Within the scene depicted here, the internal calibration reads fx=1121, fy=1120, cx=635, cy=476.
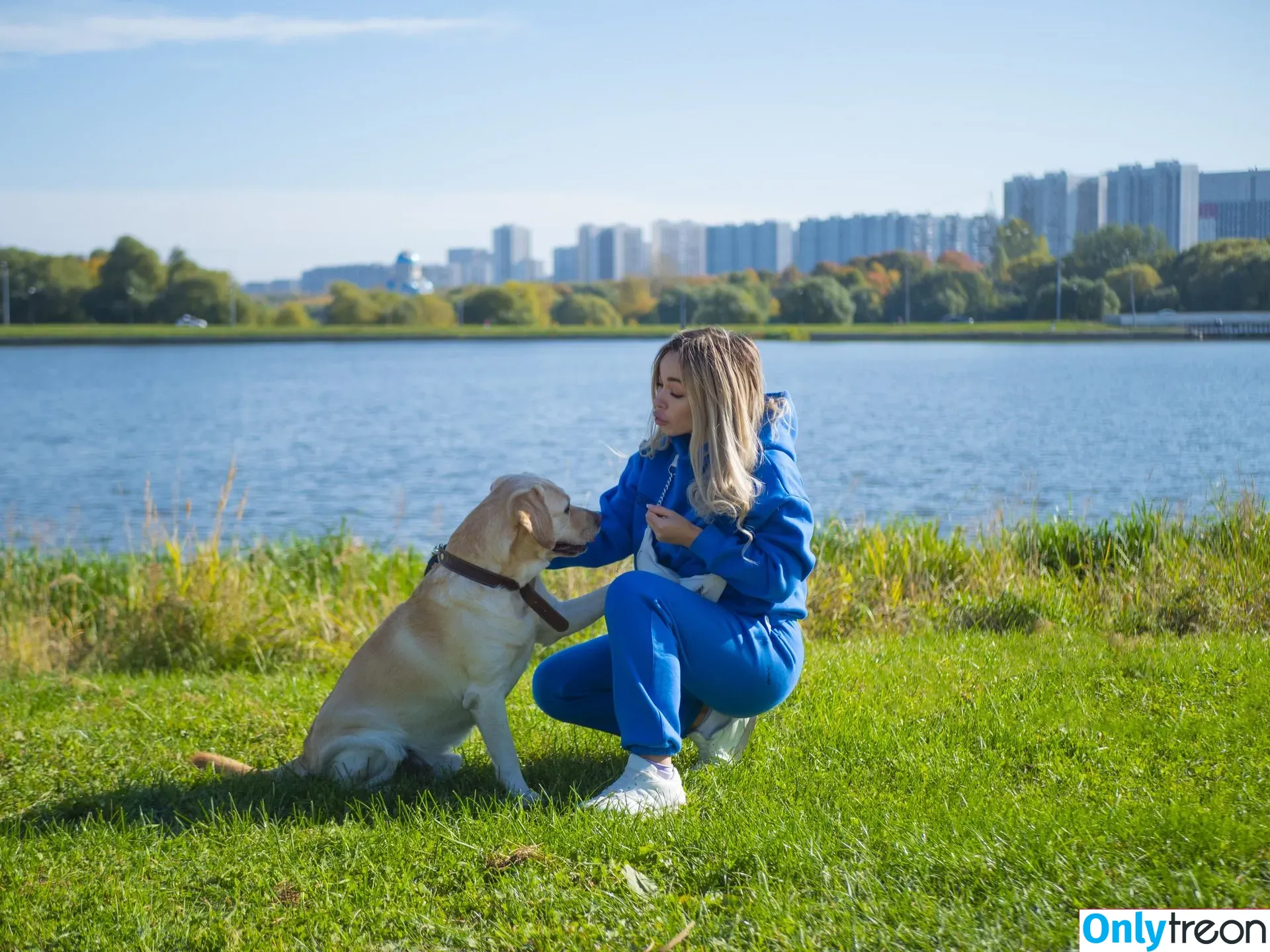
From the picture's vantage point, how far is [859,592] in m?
6.72

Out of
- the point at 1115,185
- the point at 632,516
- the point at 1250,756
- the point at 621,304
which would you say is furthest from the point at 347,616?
the point at 621,304

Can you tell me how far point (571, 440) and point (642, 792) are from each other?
23.7m

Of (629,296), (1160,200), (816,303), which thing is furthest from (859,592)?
(629,296)

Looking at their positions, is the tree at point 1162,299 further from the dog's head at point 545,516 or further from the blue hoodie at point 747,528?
the dog's head at point 545,516

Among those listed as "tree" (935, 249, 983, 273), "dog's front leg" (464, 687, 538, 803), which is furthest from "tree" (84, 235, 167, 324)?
"dog's front leg" (464, 687, 538, 803)

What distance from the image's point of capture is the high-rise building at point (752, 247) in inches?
5226

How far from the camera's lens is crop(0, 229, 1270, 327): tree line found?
42500mm

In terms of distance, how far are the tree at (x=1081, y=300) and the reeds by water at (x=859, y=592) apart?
23.0 m

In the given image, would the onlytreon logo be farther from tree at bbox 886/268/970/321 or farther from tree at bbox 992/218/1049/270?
tree at bbox 886/268/970/321

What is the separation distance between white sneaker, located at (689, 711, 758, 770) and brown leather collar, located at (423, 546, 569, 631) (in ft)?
1.93

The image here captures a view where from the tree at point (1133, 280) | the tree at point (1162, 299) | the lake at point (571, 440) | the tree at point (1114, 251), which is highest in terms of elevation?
the tree at point (1114, 251)

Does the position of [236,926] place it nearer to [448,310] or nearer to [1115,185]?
[1115,185]

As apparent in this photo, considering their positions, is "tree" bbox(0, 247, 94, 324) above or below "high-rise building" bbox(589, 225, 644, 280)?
below

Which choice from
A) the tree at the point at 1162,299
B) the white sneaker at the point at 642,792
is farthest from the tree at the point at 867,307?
the white sneaker at the point at 642,792
